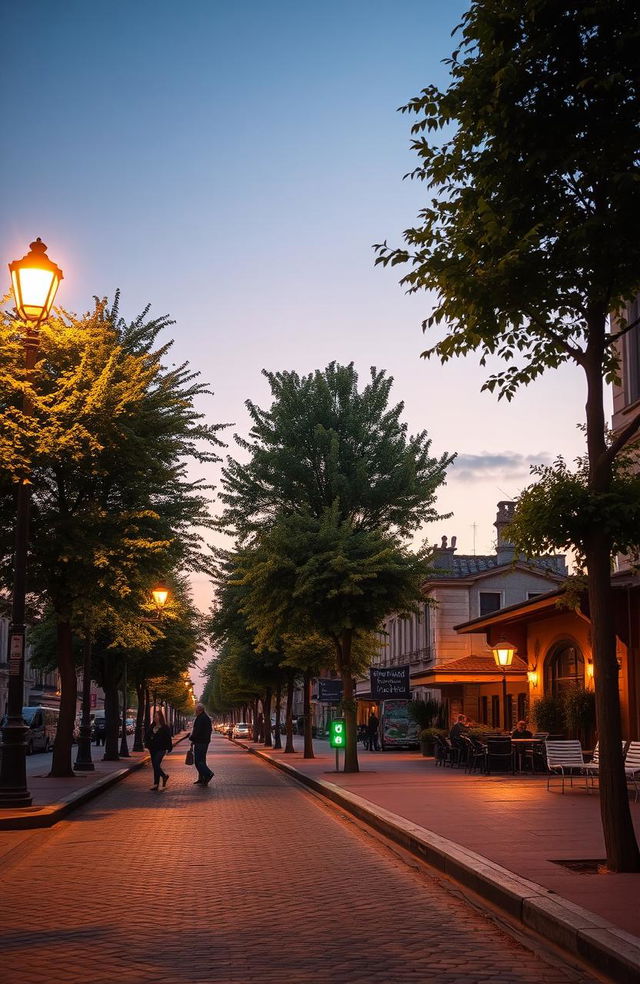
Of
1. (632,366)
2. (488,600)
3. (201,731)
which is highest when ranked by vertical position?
(632,366)

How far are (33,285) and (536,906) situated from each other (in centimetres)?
1235

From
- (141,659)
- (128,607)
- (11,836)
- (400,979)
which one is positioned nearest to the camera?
(400,979)

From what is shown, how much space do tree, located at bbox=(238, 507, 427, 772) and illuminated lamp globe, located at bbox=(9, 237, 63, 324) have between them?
13.1 m

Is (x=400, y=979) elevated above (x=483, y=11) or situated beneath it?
situated beneath

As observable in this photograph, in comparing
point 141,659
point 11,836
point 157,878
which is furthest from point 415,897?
point 141,659

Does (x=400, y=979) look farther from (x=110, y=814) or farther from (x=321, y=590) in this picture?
(x=321, y=590)

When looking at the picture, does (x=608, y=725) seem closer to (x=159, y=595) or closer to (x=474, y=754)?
(x=474, y=754)

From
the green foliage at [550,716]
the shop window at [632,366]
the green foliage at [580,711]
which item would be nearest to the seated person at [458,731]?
the green foliage at [550,716]

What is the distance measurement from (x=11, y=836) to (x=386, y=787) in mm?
10461

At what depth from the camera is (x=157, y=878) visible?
1123 centimetres

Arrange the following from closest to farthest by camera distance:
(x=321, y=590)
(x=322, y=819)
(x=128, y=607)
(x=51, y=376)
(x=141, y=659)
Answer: (x=322, y=819) < (x=51, y=376) < (x=128, y=607) < (x=321, y=590) < (x=141, y=659)

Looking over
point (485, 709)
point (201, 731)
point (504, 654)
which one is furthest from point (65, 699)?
point (485, 709)

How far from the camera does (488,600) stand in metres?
61.3

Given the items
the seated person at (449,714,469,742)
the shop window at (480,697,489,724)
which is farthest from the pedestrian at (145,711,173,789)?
the shop window at (480,697,489,724)
